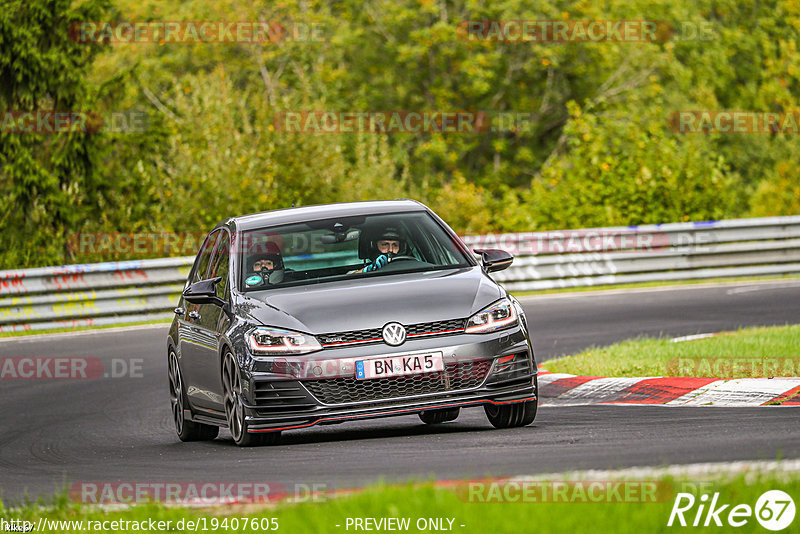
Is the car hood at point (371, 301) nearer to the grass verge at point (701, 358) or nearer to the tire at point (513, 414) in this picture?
the tire at point (513, 414)

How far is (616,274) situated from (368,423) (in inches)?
518

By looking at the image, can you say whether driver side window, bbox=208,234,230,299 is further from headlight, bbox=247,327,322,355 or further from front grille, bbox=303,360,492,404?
front grille, bbox=303,360,492,404

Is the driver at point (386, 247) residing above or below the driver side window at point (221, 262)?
above

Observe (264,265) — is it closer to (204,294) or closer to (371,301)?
(204,294)

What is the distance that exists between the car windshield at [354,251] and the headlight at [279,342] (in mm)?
791

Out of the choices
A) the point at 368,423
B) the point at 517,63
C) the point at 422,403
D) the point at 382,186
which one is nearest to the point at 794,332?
the point at 368,423

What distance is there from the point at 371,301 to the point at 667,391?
2.93 metres

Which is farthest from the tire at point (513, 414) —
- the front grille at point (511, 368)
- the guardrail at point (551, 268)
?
the guardrail at point (551, 268)

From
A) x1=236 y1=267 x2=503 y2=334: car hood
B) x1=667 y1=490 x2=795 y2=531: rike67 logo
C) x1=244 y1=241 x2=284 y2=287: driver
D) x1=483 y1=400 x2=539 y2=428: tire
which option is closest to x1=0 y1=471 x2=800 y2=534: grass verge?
x1=667 y1=490 x2=795 y2=531: rike67 logo

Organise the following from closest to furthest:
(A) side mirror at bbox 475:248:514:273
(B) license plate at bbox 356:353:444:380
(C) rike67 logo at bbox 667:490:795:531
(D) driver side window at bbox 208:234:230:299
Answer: (C) rike67 logo at bbox 667:490:795:531 → (B) license plate at bbox 356:353:444:380 → (A) side mirror at bbox 475:248:514:273 → (D) driver side window at bbox 208:234:230:299

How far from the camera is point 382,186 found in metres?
30.4

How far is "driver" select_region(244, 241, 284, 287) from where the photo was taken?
9.64m

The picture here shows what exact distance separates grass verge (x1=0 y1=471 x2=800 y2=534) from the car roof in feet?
13.4

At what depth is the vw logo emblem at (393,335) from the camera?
8555 mm
